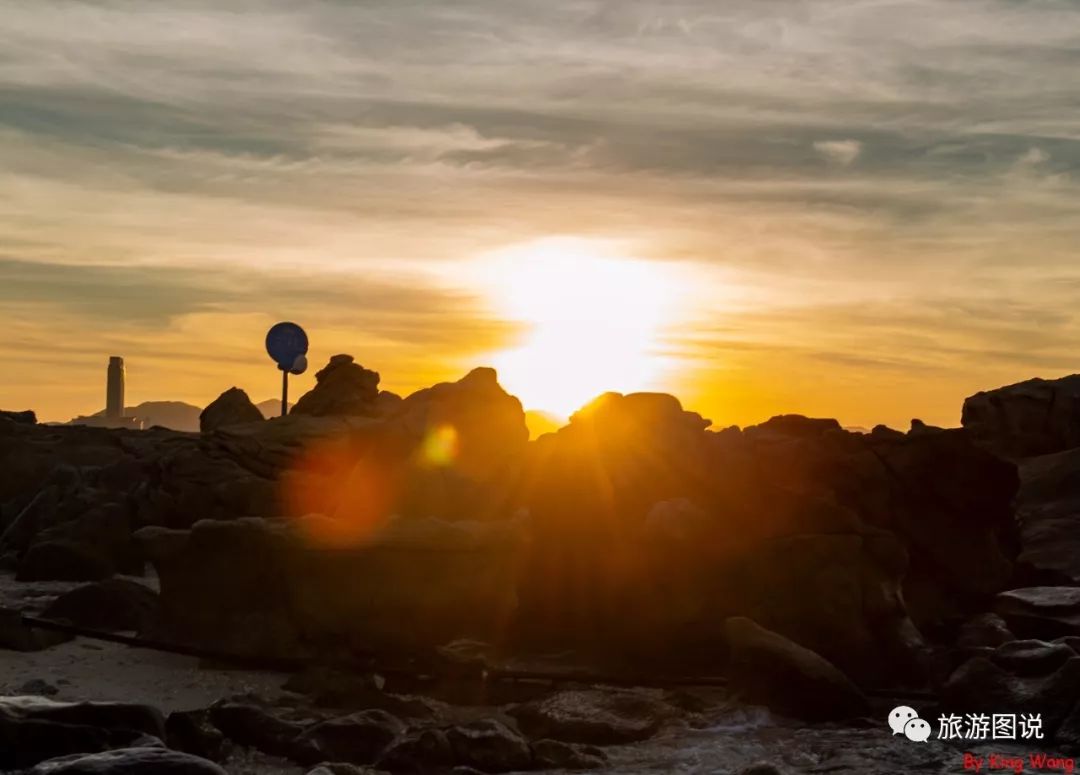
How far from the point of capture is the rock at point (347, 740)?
10.6 metres

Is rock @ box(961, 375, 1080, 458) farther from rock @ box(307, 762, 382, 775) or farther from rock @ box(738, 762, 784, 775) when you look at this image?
rock @ box(307, 762, 382, 775)

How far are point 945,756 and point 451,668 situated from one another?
523 cm

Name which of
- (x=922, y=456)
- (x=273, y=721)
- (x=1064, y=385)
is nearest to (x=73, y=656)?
(x=273, y=721)

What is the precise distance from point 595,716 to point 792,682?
2174mm

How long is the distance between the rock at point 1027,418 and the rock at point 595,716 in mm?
23195

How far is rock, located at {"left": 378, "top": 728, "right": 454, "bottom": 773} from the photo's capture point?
10.5m

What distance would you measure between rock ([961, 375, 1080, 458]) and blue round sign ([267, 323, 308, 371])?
715 inches

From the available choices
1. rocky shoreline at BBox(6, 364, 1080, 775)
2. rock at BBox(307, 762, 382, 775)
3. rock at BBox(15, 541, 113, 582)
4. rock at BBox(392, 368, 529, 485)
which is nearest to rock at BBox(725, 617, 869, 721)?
rocky shoreline at BBox(6, 364, 1080, 775)

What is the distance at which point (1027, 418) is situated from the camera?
3434 cm

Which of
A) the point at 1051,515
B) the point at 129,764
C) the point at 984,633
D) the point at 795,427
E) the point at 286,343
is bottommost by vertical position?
the point at 984,633

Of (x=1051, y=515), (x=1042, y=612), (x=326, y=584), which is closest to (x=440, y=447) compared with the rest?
(x=326, y=584)

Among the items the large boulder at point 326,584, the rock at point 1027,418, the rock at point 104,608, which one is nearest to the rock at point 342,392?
the rock at point 104,608

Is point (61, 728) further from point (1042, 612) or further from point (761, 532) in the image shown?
point (1042, 612)

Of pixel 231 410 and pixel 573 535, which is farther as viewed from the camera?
pixel 231 410
